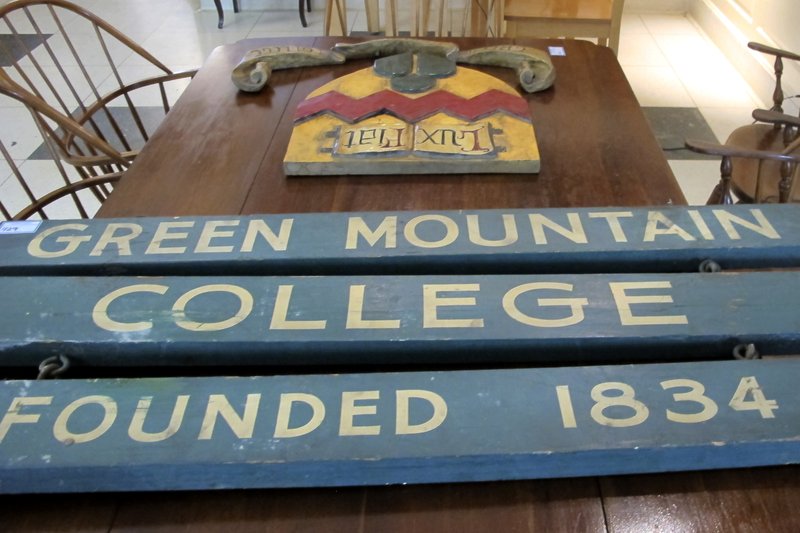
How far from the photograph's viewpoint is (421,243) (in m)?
0.95

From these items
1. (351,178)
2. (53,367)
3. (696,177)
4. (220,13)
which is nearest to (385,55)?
(351,178)

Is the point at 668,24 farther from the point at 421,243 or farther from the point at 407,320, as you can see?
the point at 407,320

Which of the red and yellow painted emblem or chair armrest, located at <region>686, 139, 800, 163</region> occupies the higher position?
the red and yellow painted emblem

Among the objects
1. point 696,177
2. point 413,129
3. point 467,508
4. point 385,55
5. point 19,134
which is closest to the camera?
point 467,508

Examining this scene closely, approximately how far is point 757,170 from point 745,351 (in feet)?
3.88

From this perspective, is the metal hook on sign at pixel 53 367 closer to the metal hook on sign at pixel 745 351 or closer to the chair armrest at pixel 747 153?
the metal hook on sign at pixel 745 351

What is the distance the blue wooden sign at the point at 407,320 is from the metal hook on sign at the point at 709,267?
1.5 inches

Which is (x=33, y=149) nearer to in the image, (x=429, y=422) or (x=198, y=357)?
(x=198, y=357)

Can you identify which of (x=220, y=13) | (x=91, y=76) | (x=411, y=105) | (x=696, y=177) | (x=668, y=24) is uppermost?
(x=411, y=105)

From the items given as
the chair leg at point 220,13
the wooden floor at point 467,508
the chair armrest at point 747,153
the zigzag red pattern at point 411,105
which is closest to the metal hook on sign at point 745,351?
the wooden floor at point 467,508

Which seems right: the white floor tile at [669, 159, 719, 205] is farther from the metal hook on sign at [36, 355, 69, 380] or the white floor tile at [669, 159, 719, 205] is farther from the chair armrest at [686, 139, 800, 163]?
the metal hook on sign at [36, 355, 69, 380]

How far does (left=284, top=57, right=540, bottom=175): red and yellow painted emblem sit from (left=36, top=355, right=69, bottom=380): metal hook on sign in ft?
1.76

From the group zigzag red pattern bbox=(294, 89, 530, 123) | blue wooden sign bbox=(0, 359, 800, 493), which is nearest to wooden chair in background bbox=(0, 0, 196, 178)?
zigzag red pattern bbox=(294, 89, 530, 123)

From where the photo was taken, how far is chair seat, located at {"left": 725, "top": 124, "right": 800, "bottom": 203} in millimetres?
1700
